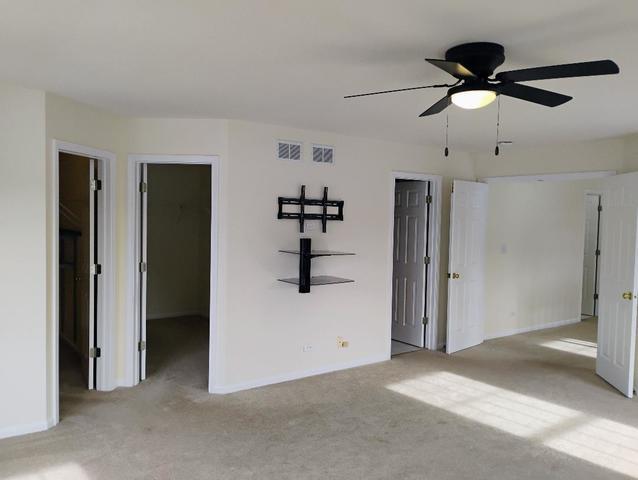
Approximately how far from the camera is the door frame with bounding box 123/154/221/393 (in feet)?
13.8

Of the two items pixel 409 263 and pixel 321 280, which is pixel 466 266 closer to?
pixel 409 263

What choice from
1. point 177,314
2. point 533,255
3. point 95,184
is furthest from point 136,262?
point 533,255

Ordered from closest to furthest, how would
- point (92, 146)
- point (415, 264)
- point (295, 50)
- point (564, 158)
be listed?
point (295, 50)
point (92, 146)
point (564, 158)
point (415, 264)

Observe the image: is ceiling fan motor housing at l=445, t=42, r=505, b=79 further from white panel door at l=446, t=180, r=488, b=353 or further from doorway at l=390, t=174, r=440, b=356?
white panel door at l=446, t=180, r=488, b=353

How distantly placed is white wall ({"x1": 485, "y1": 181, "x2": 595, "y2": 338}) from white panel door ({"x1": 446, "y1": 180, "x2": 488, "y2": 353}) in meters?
0.41

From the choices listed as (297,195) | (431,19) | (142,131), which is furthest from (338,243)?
(431,19)

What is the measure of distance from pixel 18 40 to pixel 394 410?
347 cm

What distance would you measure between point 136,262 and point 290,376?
1743mm

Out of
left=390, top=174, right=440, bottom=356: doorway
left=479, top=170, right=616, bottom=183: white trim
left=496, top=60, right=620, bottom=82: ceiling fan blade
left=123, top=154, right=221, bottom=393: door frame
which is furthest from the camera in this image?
left=390, top=174, right=440, bottom=356: doorway

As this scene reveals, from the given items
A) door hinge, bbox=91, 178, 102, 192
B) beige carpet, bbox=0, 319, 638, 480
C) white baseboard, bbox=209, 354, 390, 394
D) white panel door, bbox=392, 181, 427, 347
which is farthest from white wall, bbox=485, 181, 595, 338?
door hinge, bbox=91, 178, 102, 192

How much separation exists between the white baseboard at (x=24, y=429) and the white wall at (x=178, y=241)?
378 centimetres

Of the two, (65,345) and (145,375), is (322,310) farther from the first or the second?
(65,345)

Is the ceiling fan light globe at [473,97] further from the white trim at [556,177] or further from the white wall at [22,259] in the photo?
the white trim at [556,177]

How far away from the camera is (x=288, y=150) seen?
14.8ft
